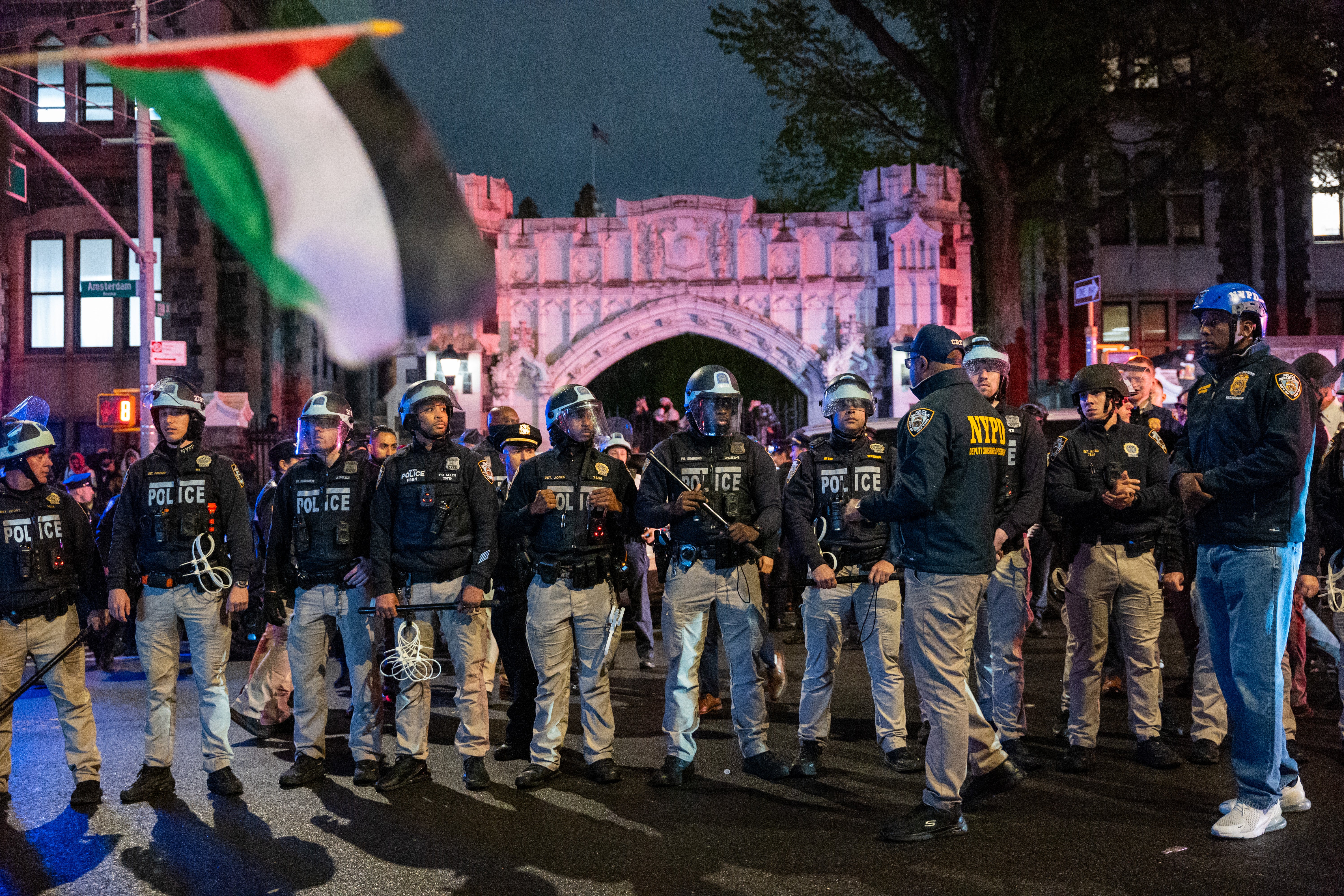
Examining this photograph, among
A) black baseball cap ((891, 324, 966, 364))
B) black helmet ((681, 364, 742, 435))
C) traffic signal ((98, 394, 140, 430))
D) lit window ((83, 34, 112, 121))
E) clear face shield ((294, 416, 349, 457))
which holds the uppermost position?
lit window ((83, 34, 112, 121))

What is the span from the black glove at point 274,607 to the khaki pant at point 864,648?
3.19 m

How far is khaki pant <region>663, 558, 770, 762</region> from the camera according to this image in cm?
625

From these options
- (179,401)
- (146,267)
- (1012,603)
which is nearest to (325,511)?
(179,401)

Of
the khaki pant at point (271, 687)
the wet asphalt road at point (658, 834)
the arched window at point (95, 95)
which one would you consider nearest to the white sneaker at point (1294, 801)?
the wet asphalt road at point (658, 834)

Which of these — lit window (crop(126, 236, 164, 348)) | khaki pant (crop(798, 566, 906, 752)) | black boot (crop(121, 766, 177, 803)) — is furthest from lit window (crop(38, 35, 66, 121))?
khaki pant (crop(798, 566, 906, 752))

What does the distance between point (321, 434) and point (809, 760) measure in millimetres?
3477

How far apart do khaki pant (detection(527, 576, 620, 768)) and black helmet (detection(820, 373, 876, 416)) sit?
1759mm

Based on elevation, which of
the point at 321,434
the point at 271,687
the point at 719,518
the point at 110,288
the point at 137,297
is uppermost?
the point at 137,297

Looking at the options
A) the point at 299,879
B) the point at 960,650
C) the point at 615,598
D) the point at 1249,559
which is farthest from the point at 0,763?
the point at 1249,559

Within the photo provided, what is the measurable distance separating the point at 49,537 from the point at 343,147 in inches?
194

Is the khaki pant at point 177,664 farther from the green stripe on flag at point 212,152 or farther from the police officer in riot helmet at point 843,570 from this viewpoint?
the green stripe on flag at point 212,152

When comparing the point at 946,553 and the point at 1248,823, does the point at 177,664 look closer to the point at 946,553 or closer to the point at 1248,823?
the point at 946,553

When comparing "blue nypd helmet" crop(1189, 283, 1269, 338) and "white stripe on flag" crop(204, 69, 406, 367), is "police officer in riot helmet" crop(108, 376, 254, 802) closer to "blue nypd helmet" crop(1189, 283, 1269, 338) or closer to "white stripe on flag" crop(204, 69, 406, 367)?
"white stripe on flag" crop(204, 69, 406, 367)

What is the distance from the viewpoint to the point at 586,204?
5075 centimetres
